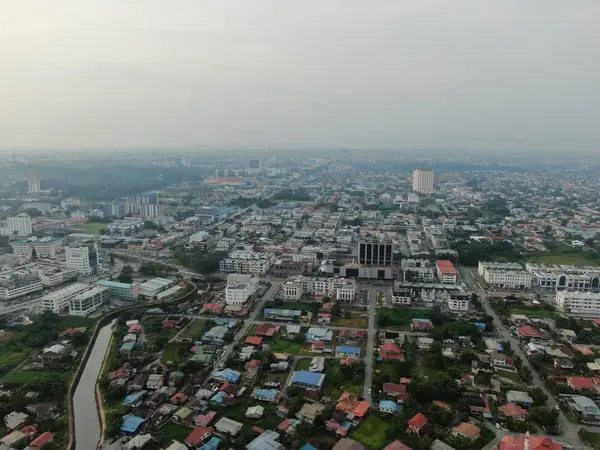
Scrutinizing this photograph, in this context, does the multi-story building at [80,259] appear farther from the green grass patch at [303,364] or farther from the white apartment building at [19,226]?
the green grass patch at [303,364]

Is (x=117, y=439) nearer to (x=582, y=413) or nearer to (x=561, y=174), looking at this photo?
(x=582, y=413)

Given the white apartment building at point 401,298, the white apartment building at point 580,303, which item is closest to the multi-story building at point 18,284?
the white apartment building at point 401,298

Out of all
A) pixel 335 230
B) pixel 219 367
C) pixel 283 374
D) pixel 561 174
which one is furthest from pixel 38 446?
pixel 561 174

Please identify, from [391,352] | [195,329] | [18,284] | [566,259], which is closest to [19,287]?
[18,284]

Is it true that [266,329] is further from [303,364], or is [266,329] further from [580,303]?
[580,303]

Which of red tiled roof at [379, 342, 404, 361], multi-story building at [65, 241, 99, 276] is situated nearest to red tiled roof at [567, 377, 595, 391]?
red tiled roof at [379, 342, 404, 361]
